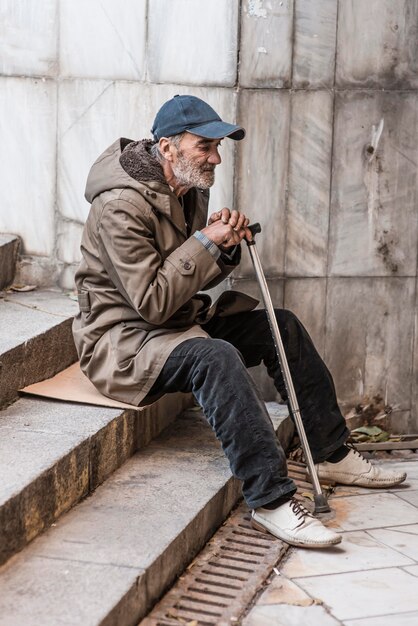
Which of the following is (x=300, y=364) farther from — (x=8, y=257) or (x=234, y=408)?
(x=8, y=257)

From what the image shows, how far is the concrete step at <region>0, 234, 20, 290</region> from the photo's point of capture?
19.4 feet

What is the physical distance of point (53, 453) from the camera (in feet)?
13.9

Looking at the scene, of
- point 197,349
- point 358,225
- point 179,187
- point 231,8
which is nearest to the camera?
point 197,349

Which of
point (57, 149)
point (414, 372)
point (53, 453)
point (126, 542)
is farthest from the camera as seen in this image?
point (414, 372)

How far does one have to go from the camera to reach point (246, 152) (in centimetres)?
561

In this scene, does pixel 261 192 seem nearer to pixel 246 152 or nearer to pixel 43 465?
pixel 246 152

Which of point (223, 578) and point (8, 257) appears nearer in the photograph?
point (223, 578)

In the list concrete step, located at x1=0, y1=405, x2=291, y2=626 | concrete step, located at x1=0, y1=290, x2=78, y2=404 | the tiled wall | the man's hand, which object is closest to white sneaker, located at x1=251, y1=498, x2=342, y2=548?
concrete step, located at x1=0, y1=405, x2=291, y2=626

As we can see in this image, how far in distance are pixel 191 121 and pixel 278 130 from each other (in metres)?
1.00

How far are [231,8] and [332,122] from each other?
30.8 inches

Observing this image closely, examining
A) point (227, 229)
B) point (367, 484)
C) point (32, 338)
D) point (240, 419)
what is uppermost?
point (227, 229)

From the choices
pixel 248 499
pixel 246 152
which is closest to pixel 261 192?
pixel 246 152

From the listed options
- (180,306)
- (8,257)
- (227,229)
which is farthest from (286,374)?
(8,257)

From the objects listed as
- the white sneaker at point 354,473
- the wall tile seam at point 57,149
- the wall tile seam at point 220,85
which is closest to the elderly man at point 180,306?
the white sneaker at point 354,473
